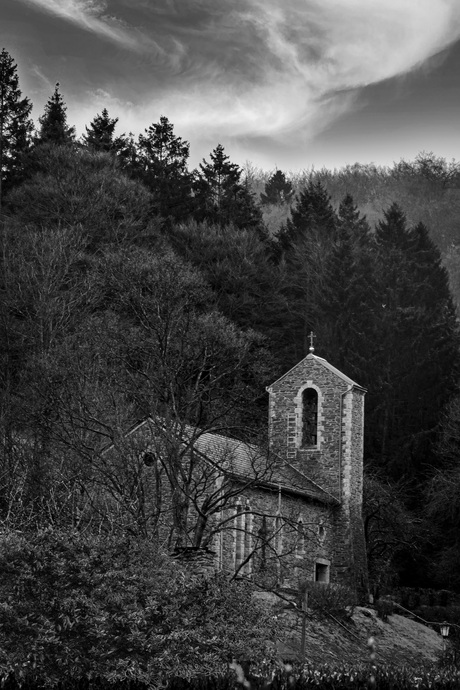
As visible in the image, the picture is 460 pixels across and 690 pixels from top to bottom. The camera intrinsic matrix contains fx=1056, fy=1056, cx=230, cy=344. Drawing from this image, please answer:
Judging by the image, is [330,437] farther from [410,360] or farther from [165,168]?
[165,168]

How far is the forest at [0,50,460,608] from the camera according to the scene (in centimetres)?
3095

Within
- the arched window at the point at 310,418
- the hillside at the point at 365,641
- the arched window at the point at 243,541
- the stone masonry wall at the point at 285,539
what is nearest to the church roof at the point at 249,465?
the stone masonry wall at the point at 285,539

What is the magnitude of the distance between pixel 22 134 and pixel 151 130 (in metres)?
7.16

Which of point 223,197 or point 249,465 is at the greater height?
point 223,197

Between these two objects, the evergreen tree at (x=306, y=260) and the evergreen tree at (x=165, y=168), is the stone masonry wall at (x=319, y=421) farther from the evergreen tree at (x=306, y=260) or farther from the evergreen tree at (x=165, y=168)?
the evergreen tree at (x=165, y=168)

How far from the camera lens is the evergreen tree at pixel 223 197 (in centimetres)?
5450

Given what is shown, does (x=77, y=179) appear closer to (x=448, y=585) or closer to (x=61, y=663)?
(x=448, y=585)

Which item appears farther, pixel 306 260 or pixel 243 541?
pixel 306 260

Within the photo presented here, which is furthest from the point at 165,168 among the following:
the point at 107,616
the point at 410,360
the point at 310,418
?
the point at 107,616

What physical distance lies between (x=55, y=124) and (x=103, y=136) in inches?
101

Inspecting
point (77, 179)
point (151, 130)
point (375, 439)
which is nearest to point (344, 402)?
point (375, 439)

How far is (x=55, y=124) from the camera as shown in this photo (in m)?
54.7

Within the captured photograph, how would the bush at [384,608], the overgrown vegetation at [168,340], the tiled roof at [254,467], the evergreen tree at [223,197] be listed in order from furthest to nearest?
the evergreen tree at [223,197] → the bush at [384,608] → the tiled roof at [254,467] → the overgrown vegetation at [168,340]

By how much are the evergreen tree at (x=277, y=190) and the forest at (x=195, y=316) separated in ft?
24.8
